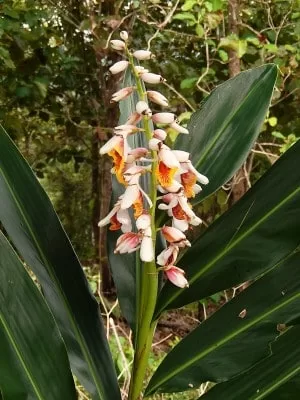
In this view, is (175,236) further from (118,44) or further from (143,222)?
(118,44)

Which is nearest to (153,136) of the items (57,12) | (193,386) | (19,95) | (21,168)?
(21,168)

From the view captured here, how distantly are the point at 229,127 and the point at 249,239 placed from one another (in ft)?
0.46

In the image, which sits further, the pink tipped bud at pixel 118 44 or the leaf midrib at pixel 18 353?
the pink tipped bud at pixel 118 44

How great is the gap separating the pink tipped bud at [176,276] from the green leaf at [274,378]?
133mm

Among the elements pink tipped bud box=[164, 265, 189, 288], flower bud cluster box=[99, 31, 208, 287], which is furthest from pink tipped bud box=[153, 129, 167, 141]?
pink tipped bud box=[164, 265, 189, 288]

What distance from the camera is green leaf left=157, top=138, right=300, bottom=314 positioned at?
1.78 feet

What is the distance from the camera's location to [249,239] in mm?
558

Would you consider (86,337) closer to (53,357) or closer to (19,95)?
(53,357)

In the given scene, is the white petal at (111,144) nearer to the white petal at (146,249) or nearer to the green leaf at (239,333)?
the white petal at (146,249)

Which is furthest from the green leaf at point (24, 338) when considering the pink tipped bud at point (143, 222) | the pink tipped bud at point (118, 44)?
the pink tipped bud at point (118, 44)

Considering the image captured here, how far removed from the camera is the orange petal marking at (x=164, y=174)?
0.48 metres

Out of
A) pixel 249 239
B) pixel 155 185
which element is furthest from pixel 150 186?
pixel 249 239

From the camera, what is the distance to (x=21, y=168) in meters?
0.55

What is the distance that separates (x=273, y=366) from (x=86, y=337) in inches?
7.7
